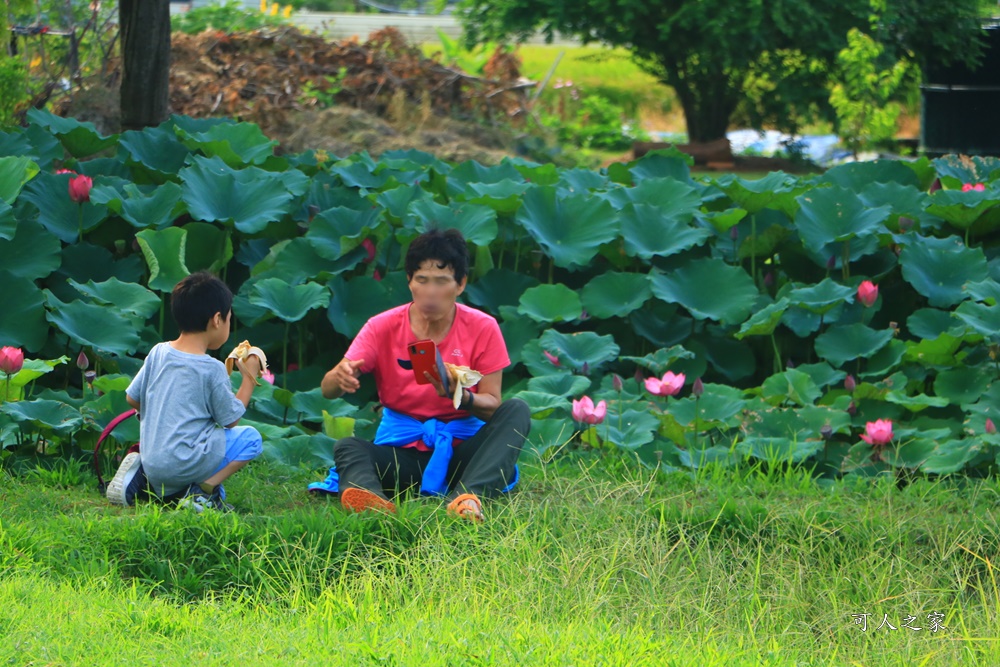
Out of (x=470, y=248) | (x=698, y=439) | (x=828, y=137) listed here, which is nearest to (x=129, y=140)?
(x=470, y=248)

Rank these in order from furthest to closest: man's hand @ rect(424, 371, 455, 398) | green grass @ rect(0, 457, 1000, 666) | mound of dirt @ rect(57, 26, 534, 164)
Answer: mound of dirt @ rect(57, 26, 534, 164) < man's hand @ rect(424, 371, 455, 398) < green grass @ rect(0, 457, 1000, 666)

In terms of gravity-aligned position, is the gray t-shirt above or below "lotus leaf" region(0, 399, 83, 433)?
above

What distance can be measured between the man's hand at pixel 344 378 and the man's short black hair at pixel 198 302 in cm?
39

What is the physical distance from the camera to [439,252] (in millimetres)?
3582

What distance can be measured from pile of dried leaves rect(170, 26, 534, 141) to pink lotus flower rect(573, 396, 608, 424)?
834 cm

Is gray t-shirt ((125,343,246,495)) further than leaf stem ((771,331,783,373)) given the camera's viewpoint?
No

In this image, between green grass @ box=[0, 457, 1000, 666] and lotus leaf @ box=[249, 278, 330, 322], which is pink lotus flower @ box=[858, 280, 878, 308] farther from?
lotus leaf @ box=[249, 278, 330, 322]

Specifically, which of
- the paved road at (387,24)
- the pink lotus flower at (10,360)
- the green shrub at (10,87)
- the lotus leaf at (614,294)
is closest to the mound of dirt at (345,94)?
the green shrub at (10,87)

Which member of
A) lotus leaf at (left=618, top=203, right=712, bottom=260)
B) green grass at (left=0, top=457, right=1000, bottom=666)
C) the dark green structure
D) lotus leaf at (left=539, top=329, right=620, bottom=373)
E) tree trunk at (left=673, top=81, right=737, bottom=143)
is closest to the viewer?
green grass at (left=0, top=457, right=1000, bottom=666)

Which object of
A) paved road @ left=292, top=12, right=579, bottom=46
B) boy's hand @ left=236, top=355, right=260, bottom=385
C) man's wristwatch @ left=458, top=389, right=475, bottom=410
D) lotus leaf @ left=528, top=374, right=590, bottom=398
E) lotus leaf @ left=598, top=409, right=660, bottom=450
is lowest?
paved road @ left=292, top=12, right=579, bottom=46

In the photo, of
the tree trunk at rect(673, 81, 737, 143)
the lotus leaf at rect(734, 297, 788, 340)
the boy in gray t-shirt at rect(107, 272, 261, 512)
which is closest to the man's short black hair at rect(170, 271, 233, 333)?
the boy in gray t-shirt at rect(107, 272, 261, 512)

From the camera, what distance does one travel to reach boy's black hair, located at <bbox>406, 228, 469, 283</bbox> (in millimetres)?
3584

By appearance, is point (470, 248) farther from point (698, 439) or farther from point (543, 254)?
point (698, 439)

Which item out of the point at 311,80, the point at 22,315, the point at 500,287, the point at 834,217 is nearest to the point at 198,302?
the point at 22,315
